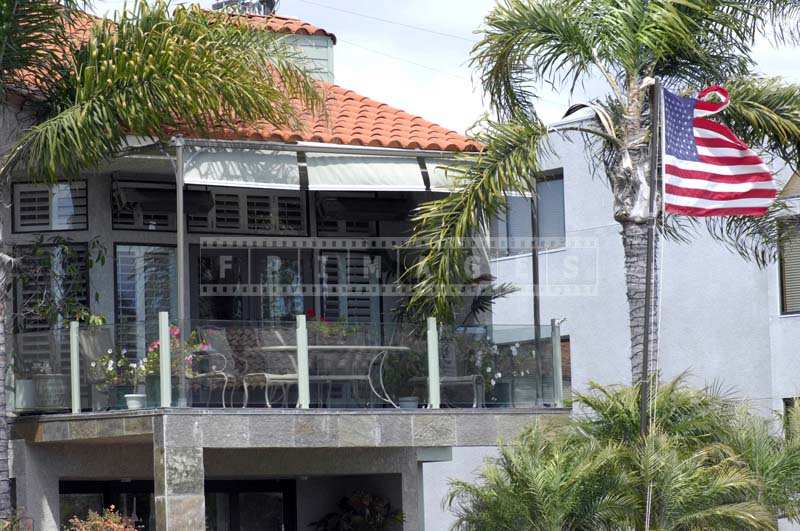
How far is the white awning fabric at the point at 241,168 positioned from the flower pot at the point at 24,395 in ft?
9.77

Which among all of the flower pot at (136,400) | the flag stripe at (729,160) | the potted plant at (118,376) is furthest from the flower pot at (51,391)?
the flag stripe at (729,160)

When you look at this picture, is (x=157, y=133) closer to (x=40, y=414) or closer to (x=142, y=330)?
(x=142, y=330)

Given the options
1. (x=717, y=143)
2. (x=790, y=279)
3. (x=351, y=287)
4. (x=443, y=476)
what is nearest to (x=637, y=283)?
(x=717, y=143)

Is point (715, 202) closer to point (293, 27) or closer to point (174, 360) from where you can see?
point (174, 360)

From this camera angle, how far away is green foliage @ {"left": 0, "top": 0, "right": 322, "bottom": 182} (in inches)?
591

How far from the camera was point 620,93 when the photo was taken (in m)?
16.3

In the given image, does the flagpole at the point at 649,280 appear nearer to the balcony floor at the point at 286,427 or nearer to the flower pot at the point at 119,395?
the balcony floor at the point at 286,427

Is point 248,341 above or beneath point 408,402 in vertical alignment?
above

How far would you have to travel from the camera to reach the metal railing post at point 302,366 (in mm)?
15633

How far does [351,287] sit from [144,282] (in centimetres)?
302

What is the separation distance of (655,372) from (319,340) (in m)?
3.58

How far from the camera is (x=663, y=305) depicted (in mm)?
27406

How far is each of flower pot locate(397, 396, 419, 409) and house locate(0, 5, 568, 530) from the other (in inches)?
0.6

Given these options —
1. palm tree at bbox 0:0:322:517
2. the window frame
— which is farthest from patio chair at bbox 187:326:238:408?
the window frame
